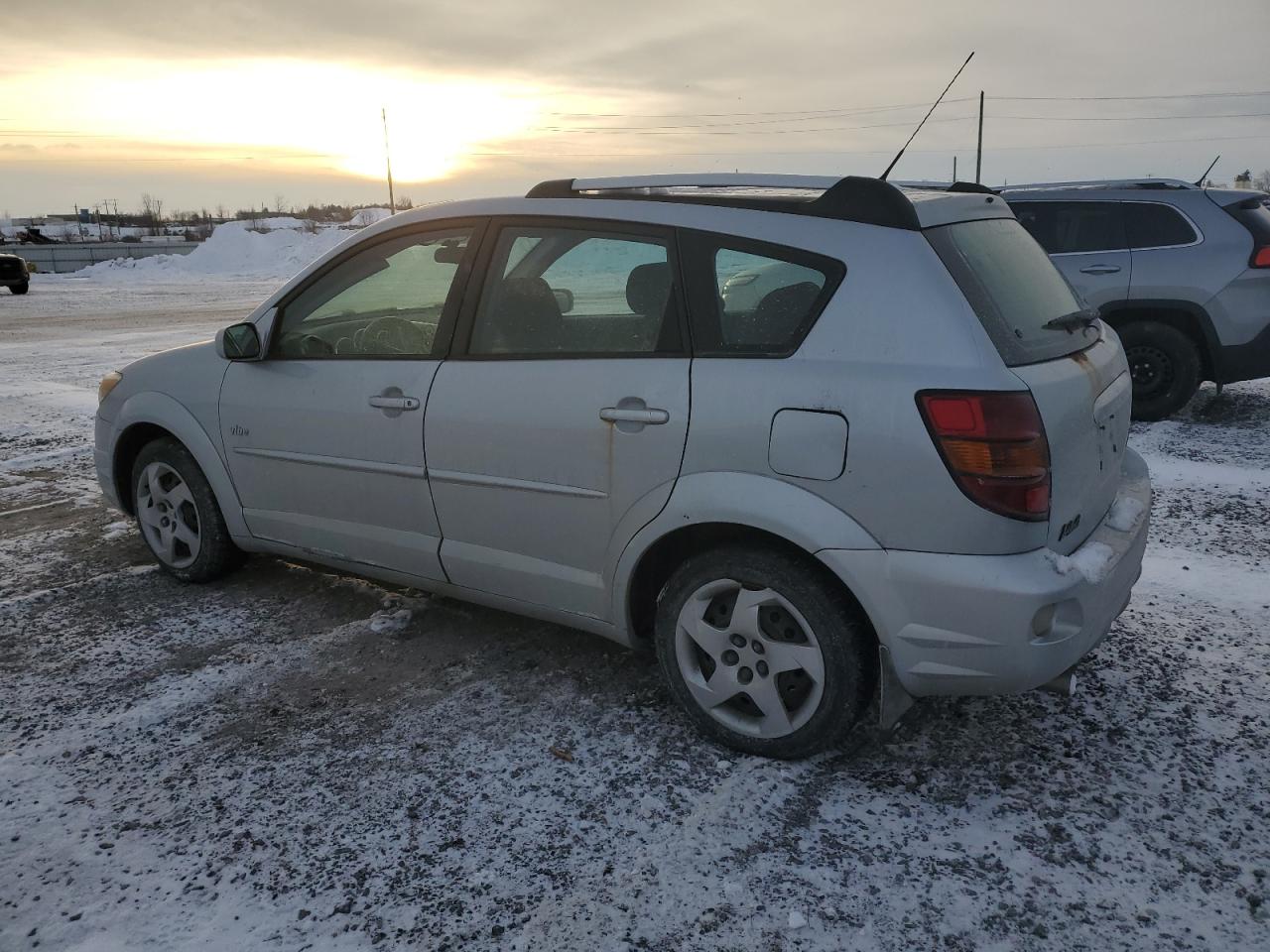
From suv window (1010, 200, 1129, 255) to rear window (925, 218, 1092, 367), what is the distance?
5.15 m

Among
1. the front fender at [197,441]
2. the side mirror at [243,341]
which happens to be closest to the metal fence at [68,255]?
the front fender at [197,441]

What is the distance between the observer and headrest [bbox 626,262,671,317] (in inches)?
123

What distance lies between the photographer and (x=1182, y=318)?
7789mm

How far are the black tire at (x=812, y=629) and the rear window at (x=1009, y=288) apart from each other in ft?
2.73

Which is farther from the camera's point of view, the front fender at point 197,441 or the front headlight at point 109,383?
the front headlight at point 109,383

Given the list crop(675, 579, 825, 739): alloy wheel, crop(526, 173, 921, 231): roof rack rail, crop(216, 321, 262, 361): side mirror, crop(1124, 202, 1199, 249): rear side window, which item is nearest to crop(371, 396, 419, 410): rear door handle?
crop(216, 321, 262, 361): side mirror

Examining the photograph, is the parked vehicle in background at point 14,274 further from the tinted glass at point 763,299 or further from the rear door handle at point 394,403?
the tinted glass at point 763,299

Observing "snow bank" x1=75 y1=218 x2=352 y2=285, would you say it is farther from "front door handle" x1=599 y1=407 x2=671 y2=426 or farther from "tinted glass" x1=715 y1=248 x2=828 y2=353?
"tinted glass" x1=715 y1=248 x2=828 y2=353

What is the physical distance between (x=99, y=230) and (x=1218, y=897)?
10034 centimetres

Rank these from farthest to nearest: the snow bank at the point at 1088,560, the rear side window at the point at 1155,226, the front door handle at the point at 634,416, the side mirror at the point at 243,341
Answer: the rear side window at the point at 1155,226 < the side mirror at the point at 243,341 < the front door handle at the point at 634,416 < the snow bank at the point at 1088,560

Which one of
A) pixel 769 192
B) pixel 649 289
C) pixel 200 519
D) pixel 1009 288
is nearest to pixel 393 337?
pixel 649 289

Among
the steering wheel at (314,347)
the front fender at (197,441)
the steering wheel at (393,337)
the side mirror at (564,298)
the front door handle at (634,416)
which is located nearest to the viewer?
the front door handle at (634,416)

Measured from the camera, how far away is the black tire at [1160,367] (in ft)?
25.4

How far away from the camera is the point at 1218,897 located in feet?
7.99
